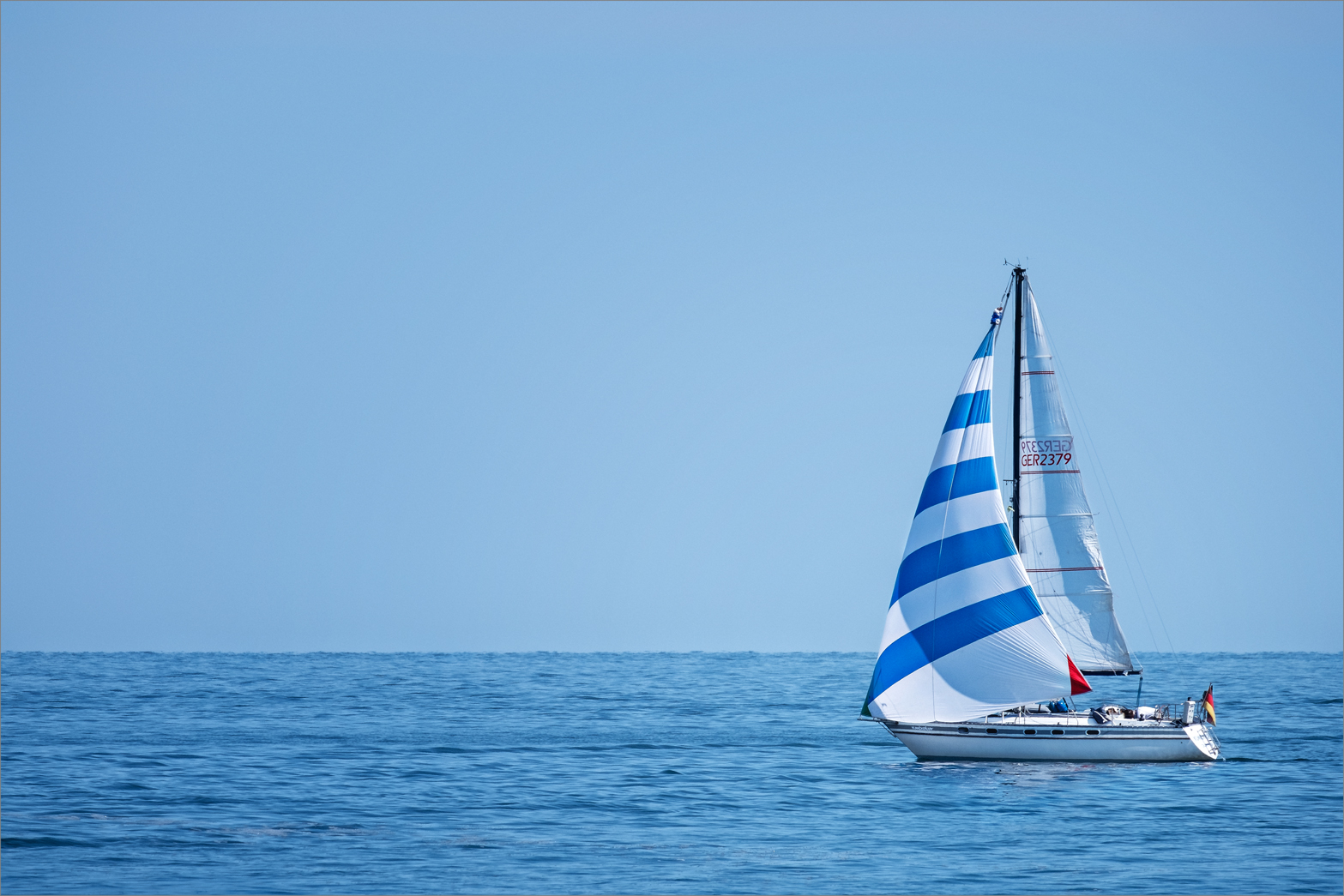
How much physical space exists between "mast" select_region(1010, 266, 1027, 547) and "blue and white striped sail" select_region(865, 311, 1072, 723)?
775 millimetres

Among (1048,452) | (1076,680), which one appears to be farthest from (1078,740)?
(1048,452)

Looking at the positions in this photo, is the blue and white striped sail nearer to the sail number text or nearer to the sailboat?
the sailboat

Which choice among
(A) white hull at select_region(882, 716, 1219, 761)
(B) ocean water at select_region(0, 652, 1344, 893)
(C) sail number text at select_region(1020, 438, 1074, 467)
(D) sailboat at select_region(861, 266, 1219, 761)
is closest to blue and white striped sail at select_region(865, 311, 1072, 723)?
(D) sailboat at select_region(861, 266, 1219, 761)

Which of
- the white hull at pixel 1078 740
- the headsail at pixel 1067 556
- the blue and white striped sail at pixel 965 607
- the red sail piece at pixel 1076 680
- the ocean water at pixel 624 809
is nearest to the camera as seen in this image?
the ocean water at pixel 624 809

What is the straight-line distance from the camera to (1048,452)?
138ft

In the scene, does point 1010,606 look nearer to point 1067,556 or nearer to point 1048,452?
point 1067,556

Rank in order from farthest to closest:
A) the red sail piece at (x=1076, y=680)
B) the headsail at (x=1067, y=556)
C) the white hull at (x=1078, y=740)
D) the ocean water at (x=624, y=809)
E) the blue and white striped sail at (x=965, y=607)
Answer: the headsail at (x=1067, y=556) < the blue and white striped sail at (x=965, y=607) < the red sail piece at (x=1076, y=680) < the white hull at (x=1078, y=740) < the ocean water at (x=624, y=809)

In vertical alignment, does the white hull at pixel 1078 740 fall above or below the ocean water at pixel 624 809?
above

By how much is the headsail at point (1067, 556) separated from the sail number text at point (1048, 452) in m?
0.03

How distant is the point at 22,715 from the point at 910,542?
4515 cm

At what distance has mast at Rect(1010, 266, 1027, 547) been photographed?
4222 centimetres

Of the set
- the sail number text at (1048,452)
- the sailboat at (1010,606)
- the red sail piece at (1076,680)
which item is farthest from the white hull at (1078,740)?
the sail number text at (1048,452)

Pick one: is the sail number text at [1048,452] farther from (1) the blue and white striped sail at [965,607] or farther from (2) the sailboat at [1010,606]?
(1) the blue and white striped sail at [965,607]

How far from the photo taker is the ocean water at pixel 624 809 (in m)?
29.4
